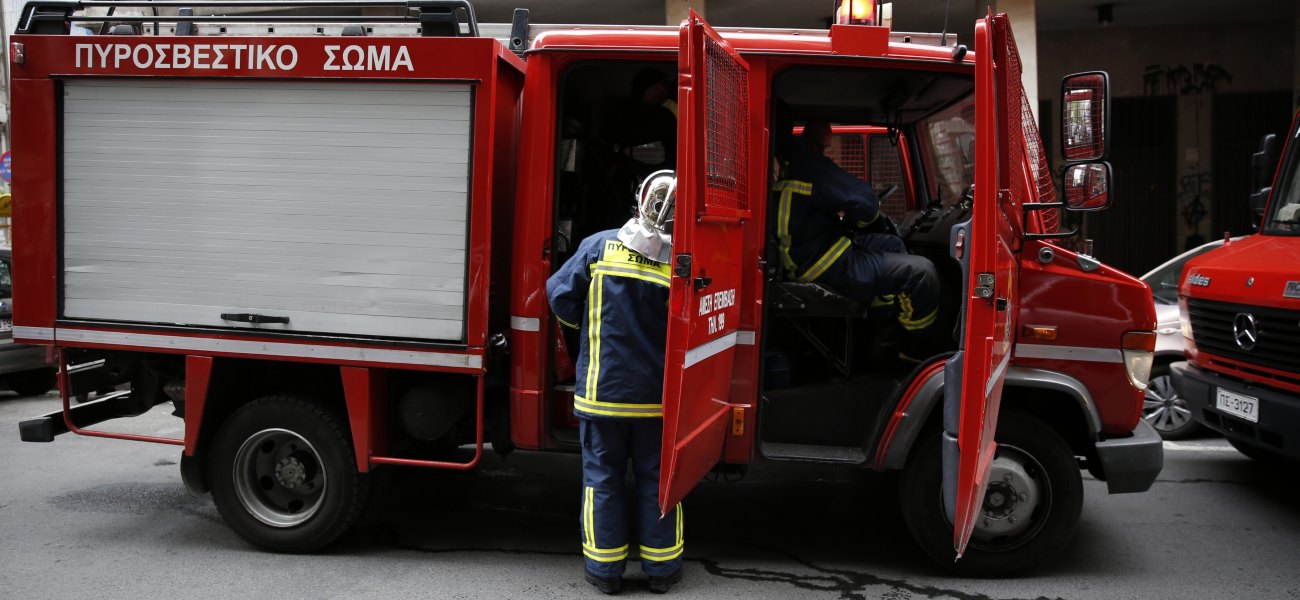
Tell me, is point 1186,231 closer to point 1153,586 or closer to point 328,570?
point 1153,586

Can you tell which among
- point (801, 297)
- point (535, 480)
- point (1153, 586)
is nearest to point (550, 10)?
point (535, 480)

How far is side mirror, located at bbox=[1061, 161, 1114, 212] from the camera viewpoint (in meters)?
3.88

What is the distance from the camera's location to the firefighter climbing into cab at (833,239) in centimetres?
436

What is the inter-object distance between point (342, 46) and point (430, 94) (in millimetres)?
440

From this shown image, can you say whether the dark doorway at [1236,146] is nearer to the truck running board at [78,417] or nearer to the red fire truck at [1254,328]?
the red fire truck at [1254,328]

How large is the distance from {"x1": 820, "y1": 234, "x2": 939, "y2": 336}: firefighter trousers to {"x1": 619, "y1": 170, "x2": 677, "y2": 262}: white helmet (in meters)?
0.92

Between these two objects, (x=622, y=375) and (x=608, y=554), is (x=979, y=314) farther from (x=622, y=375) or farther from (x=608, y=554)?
(x=608, y=554)

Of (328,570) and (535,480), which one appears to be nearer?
(328,570)

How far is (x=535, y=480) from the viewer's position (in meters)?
5.97

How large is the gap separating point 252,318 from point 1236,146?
1279 cm

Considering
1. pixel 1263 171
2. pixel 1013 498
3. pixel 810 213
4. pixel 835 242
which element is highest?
pixel 1263 171

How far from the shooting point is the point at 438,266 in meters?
4.26

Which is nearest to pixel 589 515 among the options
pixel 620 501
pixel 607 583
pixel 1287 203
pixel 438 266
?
pixel 620 501

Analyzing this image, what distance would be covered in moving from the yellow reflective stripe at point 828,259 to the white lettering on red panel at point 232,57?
1.95 meters
